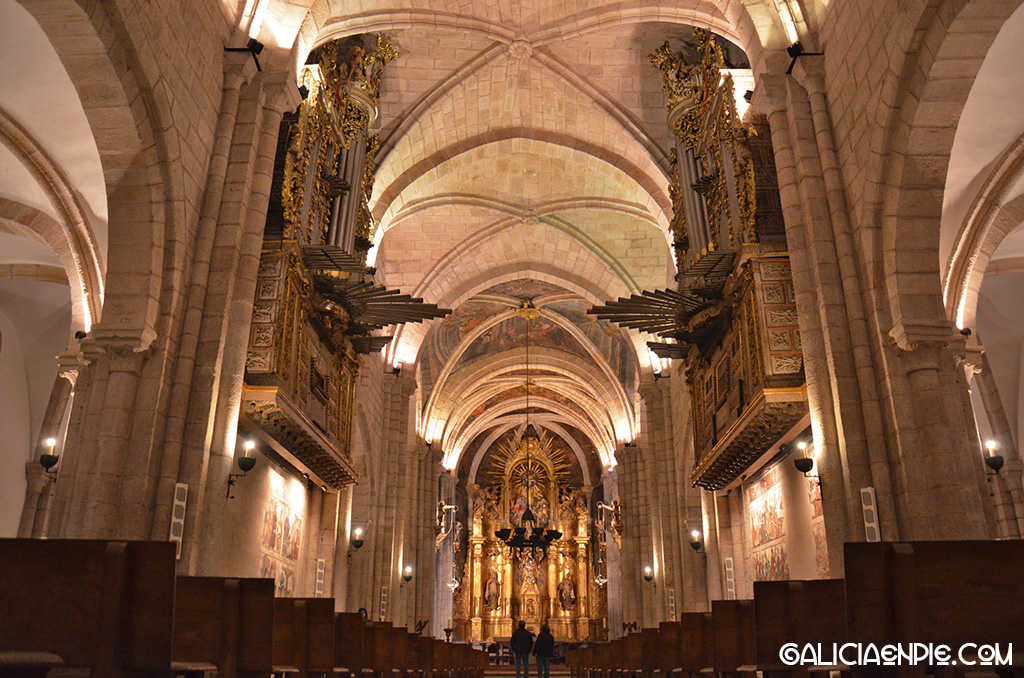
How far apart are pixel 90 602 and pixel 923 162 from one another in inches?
276

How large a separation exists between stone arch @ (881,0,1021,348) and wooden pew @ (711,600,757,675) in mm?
2894

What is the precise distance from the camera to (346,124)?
39.9 feet

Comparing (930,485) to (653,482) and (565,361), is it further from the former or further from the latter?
(565,361)

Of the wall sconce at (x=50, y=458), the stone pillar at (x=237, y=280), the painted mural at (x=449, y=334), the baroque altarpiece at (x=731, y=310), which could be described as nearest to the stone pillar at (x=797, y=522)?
the baroque altarpiece at (x=731, y=310)

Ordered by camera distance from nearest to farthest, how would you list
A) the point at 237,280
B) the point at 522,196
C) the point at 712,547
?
1. the point at 237,280
2. the point at 712,547
3. the point at 522,196

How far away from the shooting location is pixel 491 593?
34.2m

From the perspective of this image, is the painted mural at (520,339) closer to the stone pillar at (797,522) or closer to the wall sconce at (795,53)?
the stone pillar at (797,522)

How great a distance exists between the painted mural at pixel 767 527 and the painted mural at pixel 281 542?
662cm

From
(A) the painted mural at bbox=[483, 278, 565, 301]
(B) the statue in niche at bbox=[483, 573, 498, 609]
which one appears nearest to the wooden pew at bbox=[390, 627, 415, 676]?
(A) the painted mural at bbox=[483, 278, 565, 301]

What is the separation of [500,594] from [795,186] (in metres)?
28.9

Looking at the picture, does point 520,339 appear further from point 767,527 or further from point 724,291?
point 724,291

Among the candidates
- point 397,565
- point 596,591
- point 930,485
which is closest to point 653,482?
point 397,565

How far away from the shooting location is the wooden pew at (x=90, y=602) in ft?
9.09

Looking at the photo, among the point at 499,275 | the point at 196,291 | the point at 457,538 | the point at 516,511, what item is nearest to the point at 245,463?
the point at 196,291
